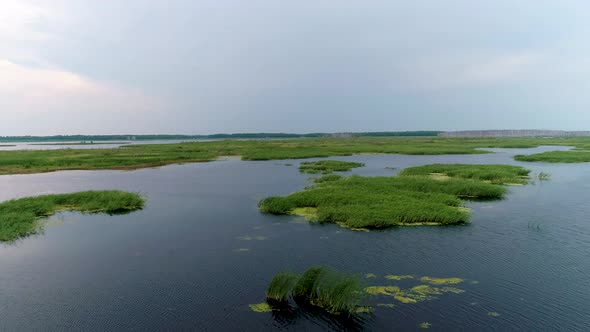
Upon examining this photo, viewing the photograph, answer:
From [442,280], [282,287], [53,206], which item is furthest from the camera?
[53,206]

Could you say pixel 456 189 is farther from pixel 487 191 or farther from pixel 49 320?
pixel 49 320

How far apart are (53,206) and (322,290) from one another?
2257 cm

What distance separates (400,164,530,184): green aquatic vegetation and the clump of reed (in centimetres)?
2611

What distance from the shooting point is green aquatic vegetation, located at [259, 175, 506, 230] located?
796 inches

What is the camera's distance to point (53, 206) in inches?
1017

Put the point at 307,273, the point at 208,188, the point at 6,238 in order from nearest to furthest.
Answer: the point at 307,273
the point at 6,238
the point at 208,188

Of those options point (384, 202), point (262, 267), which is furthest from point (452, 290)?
point (384, 202)

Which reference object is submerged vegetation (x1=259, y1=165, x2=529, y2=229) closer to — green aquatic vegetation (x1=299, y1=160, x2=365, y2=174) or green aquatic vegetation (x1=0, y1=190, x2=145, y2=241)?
green aquatic vegetation (x1=0, y1=190, x2=145, y2=241)

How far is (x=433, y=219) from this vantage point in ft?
66.2

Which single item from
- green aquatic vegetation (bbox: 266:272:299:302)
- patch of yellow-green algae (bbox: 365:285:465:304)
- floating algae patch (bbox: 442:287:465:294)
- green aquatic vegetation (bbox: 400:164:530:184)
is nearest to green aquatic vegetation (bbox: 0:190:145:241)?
green aquatic vegetation (bbox: 266:272:299:302)

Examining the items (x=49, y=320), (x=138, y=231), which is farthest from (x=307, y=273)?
(x=138, y=231)

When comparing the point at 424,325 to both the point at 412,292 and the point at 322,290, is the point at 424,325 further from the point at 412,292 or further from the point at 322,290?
the point at 322,290

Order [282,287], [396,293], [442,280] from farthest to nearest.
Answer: [442,280] < [396,293] < [282,287]

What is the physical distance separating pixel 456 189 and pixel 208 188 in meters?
21.0
